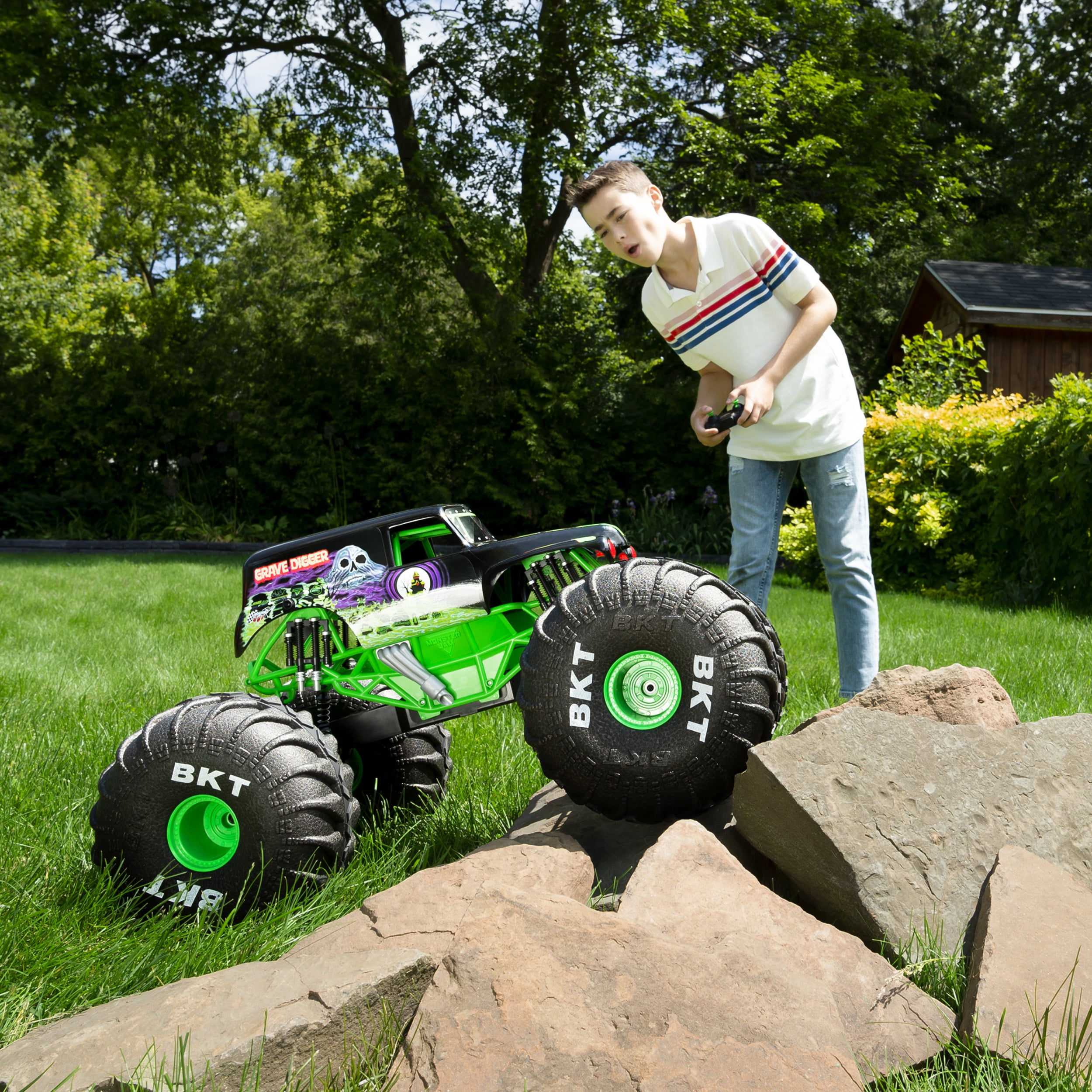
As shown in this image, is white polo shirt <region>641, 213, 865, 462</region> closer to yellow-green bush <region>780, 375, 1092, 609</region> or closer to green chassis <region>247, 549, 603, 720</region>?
green chassis <region>247, 549, 603, 720</region>

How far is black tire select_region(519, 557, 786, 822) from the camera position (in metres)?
2.28

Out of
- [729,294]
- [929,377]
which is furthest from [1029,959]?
[929,377]

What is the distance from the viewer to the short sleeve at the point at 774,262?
2.90m

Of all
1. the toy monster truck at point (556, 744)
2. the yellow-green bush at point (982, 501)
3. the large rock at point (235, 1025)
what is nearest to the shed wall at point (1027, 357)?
the yellow-green bush at point (982, 501)

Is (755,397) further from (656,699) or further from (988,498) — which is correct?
(988,498)

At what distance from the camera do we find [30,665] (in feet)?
16.9

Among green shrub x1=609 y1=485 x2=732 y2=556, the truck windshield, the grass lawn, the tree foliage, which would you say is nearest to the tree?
the tree foliage

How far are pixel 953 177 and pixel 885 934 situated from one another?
15.7 meters

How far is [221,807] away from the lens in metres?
2.35

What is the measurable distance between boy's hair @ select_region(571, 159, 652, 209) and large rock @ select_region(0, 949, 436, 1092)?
2026mm

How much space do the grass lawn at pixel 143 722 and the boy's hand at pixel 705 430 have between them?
3.84 ft

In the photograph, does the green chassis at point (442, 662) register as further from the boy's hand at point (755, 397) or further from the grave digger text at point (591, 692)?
the boy's hand at point (755, 397)

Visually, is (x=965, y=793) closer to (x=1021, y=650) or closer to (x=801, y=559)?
(x=1021, y=650)

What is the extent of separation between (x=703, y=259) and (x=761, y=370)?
36cm
